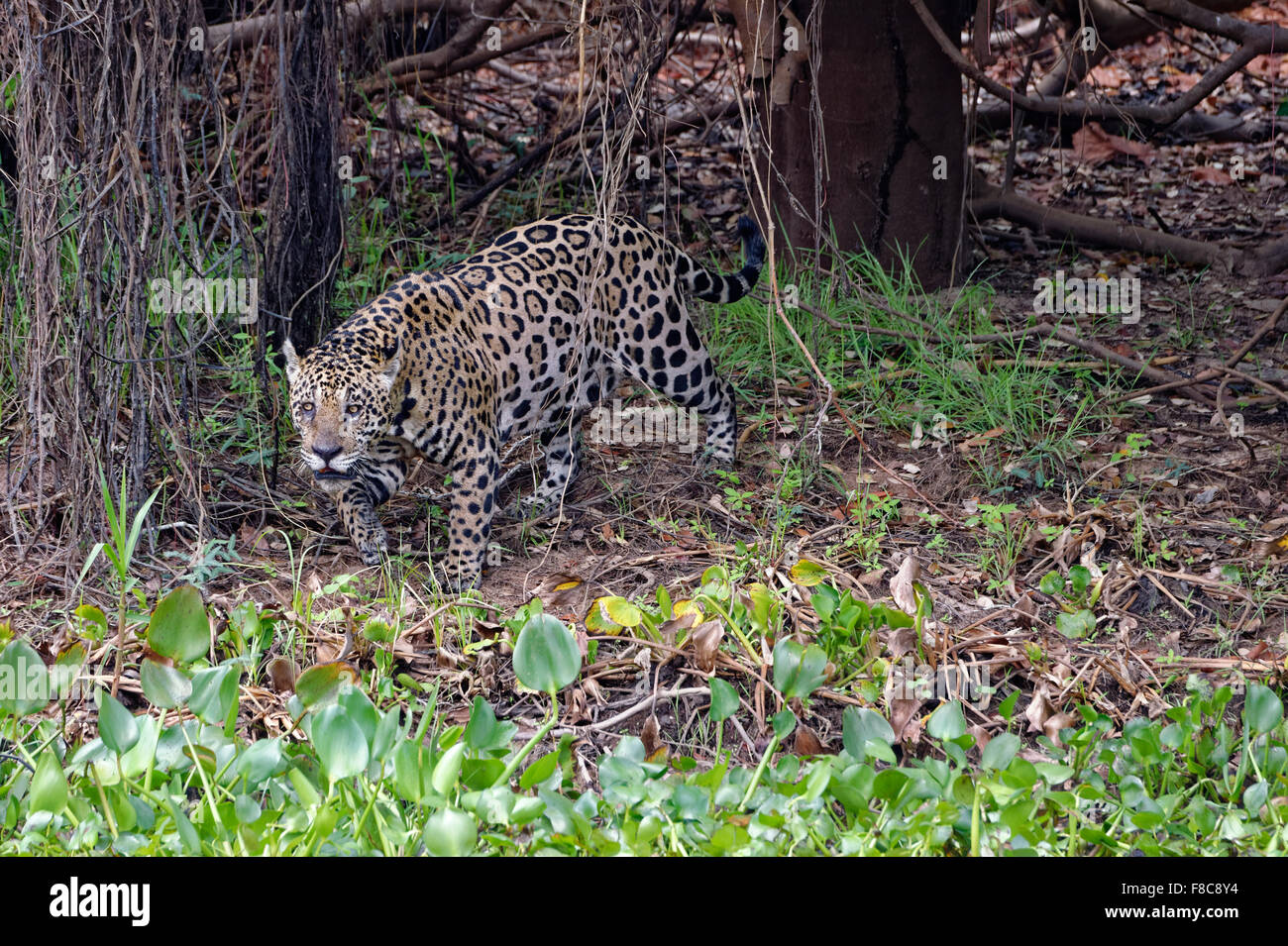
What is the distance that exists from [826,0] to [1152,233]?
2361 mm

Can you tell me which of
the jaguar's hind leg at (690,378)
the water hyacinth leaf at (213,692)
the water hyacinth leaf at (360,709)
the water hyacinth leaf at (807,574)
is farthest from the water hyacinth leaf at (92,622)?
the jaguar's hind leg at (690,378)

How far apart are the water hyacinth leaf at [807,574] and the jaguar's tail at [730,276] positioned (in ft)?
5.96

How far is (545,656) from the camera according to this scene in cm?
371

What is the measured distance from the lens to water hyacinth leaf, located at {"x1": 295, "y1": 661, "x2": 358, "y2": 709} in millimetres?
3867

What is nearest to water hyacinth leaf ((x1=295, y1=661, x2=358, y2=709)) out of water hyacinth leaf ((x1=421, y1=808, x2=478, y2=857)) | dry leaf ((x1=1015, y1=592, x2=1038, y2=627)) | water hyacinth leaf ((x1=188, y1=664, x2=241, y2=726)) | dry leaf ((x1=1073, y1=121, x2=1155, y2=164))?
water hyacinth leaf ((x1=188, y1=664, x2=241, y2=726))

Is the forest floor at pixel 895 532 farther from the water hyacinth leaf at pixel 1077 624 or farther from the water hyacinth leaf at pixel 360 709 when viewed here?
the water hyacinth leaf at pixel 360 709

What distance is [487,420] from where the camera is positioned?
17.6ft

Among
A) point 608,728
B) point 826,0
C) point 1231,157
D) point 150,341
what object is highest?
point 826,0

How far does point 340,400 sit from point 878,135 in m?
3.66

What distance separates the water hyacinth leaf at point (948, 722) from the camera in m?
3.62

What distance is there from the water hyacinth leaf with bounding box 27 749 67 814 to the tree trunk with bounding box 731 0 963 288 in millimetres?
4777

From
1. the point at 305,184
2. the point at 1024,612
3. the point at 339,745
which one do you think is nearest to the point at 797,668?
the point at 1024,612
